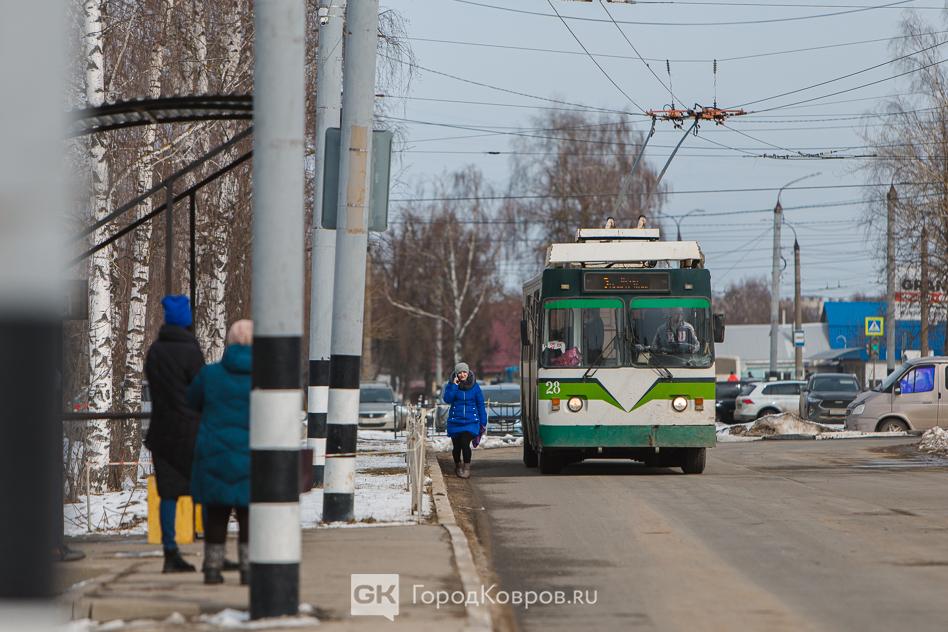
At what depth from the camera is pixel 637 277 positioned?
2036cm

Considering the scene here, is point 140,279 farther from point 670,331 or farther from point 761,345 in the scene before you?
point 761,345

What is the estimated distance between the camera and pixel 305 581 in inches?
361

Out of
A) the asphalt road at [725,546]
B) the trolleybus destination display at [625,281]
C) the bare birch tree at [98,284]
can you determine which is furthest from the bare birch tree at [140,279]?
the trolleybus destination display at [625,281]

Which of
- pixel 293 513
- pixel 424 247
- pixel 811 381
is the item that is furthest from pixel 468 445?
pixel 424 247

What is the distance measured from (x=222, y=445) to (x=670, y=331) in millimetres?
12160

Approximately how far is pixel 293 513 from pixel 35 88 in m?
3.61

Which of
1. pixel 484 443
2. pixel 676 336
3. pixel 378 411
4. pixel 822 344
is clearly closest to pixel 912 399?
pixel 484 443

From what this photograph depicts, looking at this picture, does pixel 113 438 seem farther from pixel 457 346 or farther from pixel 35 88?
pixel 457 346

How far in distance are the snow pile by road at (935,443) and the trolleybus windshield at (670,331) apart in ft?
26.6

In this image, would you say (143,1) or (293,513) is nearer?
(293,513)

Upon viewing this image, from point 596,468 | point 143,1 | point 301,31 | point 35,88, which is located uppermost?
point 143,1

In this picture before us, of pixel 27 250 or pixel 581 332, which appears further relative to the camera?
pixel 581 332

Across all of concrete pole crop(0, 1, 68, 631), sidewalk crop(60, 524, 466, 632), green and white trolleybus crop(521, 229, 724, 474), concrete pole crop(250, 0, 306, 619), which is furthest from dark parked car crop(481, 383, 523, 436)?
concrete pole crop(0, 1, 68, 631)

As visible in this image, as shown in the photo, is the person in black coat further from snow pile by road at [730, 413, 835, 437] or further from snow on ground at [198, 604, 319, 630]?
snow pile by road at [730, 413, 835, 437]
